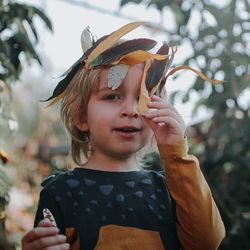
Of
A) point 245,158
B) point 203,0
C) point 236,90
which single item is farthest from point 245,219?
point 203,0

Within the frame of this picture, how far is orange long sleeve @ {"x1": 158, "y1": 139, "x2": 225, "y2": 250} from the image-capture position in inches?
59.6

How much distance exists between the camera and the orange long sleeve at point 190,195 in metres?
1.51

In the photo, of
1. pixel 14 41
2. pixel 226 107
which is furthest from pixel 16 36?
pixel 226 107

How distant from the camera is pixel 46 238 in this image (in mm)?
1365

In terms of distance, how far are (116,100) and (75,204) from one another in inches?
11.4

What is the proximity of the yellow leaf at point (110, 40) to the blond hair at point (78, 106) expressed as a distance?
6cm

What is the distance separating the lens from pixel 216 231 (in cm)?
157

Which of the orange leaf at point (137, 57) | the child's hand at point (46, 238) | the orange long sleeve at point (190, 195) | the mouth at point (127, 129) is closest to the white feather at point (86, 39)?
the orange leaf at point (137, 57)

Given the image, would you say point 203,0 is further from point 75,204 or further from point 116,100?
point 75,204

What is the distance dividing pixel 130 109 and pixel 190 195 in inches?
10.5

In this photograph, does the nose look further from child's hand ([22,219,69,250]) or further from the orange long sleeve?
child's hand ([22,219,69,250])

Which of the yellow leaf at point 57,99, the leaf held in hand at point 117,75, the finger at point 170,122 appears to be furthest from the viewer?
the yellow leaf at point 57,99

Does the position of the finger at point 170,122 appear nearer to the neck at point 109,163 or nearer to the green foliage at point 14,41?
the neck at point 109,163

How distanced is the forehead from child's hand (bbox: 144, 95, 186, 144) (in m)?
0.12
